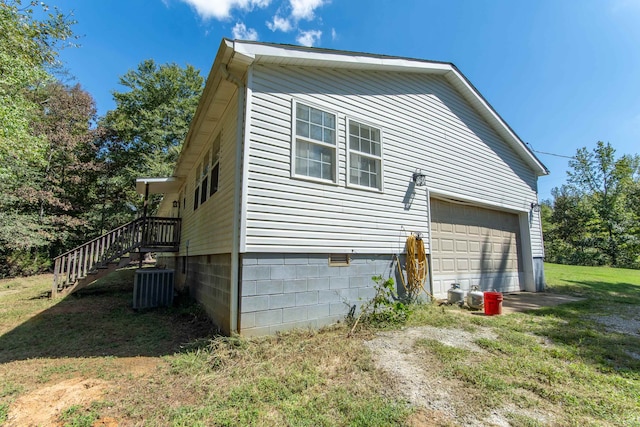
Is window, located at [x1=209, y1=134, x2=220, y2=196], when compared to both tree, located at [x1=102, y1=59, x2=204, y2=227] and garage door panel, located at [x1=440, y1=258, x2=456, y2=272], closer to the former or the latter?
garage door panel, located at [x1=440, y1=258, x2=456, y2=272]

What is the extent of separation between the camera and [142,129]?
69.5ft

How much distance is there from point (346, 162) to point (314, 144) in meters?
0.70

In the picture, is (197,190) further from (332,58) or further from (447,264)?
(447,264)

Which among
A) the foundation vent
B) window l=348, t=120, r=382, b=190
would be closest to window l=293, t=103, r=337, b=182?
window l=348, t=120, r=382, b=190

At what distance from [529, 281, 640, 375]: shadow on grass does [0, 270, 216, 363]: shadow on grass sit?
17.3ft

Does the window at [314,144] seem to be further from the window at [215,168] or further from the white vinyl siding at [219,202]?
the window at [215,168]

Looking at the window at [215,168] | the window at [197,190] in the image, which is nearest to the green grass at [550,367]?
the window at [215,168]

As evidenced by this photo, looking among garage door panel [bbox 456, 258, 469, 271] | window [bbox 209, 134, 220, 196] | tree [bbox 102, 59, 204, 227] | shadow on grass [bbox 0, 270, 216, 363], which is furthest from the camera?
tree [bbox 102, 59, 204, 227]

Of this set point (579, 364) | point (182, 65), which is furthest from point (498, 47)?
point (182, 65)

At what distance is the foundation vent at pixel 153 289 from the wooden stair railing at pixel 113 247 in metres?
2.20

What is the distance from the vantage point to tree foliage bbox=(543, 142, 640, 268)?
22641 millimetres

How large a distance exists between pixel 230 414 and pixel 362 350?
6.04ft

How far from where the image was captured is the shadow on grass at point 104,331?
4.32 metres

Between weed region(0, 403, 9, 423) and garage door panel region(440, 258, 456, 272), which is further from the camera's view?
garage door panel region(440, 258, 456, 272)
